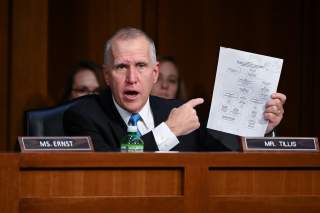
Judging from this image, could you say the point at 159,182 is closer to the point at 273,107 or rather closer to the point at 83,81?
the point at 273,107

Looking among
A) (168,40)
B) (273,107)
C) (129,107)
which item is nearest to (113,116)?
(129,107)

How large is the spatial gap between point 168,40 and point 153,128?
6.99ft

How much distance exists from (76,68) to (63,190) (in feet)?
7.25

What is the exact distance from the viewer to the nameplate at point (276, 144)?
2.39 metres

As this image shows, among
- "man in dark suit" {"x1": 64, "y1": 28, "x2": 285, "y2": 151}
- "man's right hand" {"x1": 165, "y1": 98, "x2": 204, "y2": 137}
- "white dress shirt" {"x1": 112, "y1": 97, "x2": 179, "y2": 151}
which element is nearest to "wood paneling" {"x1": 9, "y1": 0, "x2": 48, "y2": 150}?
"man in dark suit" {"x1": 64, "y1": 28, "x2": 285, "y2": 151}

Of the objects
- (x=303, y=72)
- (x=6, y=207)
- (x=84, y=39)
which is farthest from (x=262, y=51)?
(x=6, y=207)

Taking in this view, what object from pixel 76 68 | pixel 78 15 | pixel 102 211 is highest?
pixel 78 15

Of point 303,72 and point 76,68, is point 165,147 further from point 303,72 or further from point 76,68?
point 303,72

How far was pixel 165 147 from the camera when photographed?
273cm

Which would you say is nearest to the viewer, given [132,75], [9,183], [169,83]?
[9,183]

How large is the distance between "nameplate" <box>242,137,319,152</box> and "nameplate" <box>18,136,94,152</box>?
48cm

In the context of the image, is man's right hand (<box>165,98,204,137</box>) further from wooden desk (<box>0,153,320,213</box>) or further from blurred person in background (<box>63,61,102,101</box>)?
blurred person in background (<box>63,61,102,101</box>)

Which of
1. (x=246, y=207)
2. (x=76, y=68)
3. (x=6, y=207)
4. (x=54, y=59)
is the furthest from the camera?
(x=54, y=59)

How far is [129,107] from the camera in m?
2.96
